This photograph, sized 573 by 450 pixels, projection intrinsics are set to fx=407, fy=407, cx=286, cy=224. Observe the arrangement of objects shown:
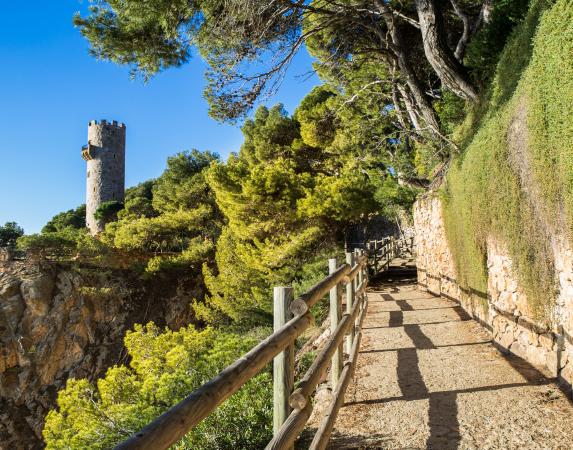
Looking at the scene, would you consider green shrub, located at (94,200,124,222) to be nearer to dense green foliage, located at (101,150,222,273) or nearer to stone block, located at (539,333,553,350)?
dense green foliage, located at (101,150,222,273)

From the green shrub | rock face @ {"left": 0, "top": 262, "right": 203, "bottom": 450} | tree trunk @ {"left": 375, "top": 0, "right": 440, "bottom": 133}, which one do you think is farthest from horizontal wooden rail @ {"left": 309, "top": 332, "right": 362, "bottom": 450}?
the green shrub

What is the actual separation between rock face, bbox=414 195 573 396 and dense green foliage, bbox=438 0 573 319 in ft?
0.49

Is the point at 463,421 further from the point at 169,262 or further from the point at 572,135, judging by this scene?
the point at 169,262

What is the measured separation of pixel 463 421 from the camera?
3.26 metres

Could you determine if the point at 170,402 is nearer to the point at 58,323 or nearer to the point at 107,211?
the point at 58,323

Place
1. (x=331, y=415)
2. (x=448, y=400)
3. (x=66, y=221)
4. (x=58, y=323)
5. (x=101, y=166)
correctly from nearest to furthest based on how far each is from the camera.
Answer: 1. (x=331, y=415)
2. (x=448, y=400)
3. (x=58, y=323)
4. (x=101, y=166)
5. (x=66, y=221)

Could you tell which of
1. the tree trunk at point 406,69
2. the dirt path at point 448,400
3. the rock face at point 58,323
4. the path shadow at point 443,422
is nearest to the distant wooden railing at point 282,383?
the dirt path at point 448,400

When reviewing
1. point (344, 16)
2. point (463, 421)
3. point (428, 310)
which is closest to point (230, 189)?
point (344, 16)

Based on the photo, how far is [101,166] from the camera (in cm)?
3769

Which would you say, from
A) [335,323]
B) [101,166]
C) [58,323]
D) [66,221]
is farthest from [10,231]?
[335,323]

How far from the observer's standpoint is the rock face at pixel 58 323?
17.1 meters

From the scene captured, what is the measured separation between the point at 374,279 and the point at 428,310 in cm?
668

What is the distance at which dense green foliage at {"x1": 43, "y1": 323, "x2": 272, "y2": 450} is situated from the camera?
4.02 metres

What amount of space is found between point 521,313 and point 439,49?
5370mm
